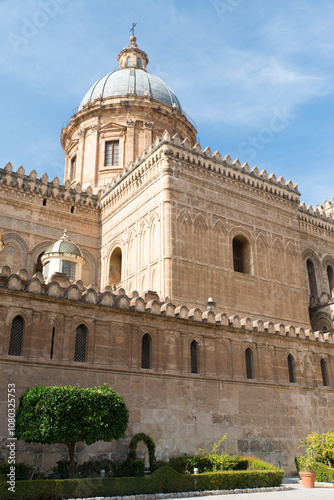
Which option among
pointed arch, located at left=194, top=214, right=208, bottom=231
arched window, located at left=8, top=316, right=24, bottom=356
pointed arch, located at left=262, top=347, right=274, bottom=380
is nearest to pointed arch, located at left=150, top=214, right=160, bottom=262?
pointed arch, located at left=194, top=214, right=208, bottom=231

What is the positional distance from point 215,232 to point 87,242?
6.71m

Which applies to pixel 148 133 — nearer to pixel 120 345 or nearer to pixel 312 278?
pixel 312 278

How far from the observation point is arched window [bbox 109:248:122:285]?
2305 cm

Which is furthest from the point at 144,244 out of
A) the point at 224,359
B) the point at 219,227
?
the point at 224,359

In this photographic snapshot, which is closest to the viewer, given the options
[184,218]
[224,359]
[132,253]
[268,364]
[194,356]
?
[194,356]

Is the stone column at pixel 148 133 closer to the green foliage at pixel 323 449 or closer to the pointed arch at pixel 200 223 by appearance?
the pointed arch at pixel 200 223

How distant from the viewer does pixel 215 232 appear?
67.9 feet

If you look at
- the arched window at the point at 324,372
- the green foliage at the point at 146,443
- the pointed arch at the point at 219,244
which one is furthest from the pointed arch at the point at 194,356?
the arched window at the point at 324,372

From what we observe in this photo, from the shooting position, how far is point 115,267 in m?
23.4

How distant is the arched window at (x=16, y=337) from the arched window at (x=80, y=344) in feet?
4.90

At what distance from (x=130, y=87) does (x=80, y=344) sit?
68.6ft

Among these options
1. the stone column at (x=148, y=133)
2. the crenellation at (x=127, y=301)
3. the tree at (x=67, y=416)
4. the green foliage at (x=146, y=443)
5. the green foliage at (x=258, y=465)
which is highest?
the stone column at (x=148, y=133)

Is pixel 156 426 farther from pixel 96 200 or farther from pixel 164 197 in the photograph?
pixel 96 200

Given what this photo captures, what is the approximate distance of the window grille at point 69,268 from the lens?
18711mm
